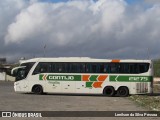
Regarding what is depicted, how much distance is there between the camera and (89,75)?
3531 centimetres

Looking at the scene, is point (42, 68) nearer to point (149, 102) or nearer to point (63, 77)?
point (63, 77)

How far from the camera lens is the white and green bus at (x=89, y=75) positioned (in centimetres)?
3516

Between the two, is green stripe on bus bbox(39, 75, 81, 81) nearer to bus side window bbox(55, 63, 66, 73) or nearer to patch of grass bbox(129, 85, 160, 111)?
bus side window bbox(55, 63, 66, 73)

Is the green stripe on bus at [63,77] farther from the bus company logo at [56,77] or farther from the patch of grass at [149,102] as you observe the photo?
the patch of grass at [149,102]

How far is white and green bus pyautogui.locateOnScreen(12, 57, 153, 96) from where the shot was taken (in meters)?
35.2

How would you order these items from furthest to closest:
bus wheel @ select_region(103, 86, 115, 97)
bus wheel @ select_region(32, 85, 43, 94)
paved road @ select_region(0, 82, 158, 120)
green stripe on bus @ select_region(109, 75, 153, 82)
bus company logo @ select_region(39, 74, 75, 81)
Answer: bus wheel @ select_region(32, 85, 43, 94), bus company logo @ select_region(39, 74, 75, 81), bus wheel @ select_region(103, 86, 115, 97), green stripe on bus @ select_region(109, 75, 153, 82), paved road @ select_region(0, 82, 158, 120)

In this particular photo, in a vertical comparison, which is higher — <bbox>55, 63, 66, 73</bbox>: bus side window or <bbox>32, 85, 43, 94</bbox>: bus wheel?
<bbox>55, 63, 66, 73</bbox>: bus side window

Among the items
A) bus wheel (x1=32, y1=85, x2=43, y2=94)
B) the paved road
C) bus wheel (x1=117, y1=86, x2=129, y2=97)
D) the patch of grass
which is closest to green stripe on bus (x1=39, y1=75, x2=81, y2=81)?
bus wheel (x1=32, y1=85, x2=43, y2=94)

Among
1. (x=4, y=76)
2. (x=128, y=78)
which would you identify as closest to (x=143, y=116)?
(x=128, y=78)

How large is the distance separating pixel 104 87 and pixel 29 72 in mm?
5904

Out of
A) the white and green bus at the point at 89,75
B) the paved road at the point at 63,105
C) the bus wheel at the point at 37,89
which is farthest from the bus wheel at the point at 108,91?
the paved road at the point at 63,105

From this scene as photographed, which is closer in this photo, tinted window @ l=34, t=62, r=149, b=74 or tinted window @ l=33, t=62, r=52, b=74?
tinted window @ l=34, t=62, r=149, b=74

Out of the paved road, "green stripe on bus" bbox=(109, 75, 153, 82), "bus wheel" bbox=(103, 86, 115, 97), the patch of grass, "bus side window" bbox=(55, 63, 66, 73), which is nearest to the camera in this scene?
the paved road

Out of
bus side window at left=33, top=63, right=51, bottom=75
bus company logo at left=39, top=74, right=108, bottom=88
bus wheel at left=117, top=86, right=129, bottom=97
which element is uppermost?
bus side window at left=33, top=63, right=51, bottom=75
